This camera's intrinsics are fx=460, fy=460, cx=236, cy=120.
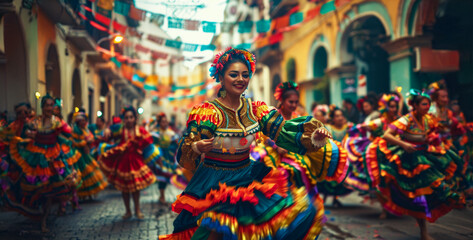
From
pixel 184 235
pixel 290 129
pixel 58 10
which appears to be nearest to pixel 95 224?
pixel 58 10

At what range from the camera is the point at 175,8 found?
35.0 feet

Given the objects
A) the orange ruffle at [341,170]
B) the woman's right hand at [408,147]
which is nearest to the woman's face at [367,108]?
the woman's right hand at [408,147]

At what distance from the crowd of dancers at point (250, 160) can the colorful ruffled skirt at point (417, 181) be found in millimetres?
14

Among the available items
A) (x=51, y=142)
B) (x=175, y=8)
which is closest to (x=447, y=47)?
(x=175, y=8)

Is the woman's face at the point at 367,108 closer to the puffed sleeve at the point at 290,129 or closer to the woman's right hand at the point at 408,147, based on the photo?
the woman's right hand at the point at 408,147

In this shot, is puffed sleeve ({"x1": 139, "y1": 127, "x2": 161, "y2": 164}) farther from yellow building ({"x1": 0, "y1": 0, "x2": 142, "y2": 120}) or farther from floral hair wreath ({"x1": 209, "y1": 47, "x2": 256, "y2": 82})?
floral hair wreath ({"x1": 209, "y1": 47, "x2": 256, "y2": 82})

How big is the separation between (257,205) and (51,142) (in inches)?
190

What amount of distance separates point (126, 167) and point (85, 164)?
1815 millimetres

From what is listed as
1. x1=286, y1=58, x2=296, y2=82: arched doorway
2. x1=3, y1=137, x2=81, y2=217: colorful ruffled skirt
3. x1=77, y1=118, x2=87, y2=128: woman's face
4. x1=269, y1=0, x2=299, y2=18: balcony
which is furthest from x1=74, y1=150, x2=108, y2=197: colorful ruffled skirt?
x1=286, y1=58, x2=296, y2=82: arched doorway

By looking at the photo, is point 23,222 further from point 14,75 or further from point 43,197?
point 14,75

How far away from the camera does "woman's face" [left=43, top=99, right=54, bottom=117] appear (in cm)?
712

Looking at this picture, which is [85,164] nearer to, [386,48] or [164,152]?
[164,152]

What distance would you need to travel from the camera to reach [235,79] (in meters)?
4.07

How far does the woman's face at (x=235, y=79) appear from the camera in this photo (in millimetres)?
4074
